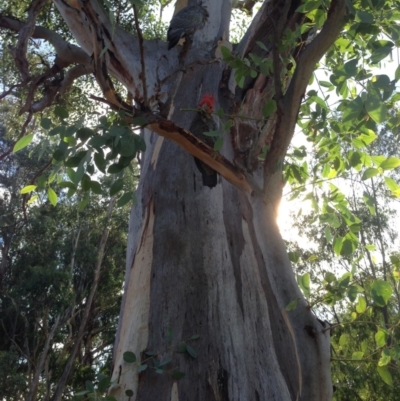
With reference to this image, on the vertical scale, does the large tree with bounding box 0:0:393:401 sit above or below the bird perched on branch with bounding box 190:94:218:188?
below

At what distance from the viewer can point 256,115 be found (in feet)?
6.29

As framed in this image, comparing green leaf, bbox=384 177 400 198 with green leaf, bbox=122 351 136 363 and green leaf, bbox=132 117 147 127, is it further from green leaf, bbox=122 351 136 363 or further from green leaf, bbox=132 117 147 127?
green leaf, bbox=122 351 136 363

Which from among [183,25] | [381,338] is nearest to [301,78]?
[381,338]

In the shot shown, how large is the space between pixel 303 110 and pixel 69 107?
3.09 meters

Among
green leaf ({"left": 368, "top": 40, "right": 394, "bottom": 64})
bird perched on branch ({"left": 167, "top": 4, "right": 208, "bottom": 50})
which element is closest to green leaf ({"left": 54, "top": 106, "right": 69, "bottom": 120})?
green leaf ({"left": 368, "top": 40, "right": 394, "bottom": 64})

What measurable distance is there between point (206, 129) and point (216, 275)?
560 millimetres

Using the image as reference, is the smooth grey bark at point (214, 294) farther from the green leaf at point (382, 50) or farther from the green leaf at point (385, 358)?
the green leaf at point (382, 50)

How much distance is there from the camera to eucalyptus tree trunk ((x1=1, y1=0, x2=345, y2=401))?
39.8 inches

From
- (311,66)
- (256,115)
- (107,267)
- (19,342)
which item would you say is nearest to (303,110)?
(256,115)

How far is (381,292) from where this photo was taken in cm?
102

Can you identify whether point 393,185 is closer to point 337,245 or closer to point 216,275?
point 337,245

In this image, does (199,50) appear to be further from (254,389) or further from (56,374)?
(56,374)

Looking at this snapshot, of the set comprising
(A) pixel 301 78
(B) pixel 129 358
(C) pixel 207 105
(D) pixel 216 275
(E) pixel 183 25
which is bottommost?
(B) pixel 129 358

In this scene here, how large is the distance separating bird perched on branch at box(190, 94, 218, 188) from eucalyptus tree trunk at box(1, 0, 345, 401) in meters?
0.03
